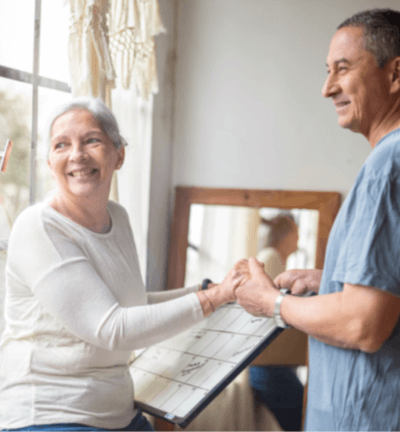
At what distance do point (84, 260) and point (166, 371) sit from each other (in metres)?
0.55

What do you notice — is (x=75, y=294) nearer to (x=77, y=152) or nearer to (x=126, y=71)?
(x=77, y=152)

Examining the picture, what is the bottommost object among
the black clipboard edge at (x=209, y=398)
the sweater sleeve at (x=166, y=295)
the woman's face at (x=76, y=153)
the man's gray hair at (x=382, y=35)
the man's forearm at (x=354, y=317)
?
the black clipboard edge at (x=209, y=398)

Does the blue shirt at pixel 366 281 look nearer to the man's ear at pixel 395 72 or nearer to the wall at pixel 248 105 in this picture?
the man's ear at pixel 395 72

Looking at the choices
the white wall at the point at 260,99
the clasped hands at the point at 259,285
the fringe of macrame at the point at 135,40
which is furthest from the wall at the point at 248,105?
the clasped hands at the point at 259,285

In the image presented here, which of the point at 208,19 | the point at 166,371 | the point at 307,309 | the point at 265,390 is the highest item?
the point at 208,19

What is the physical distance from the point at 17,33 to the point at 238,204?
1.23 metres

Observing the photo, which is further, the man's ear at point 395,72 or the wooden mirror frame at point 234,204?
the wooden mirror frame at point 234,204

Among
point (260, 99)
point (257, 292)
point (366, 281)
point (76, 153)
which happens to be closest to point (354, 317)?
point (366, 281)

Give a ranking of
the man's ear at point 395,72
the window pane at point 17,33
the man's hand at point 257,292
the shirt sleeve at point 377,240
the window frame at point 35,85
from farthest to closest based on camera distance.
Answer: the window frame at point 35,85
the window pane at point 17,33
the man's hand at point 257,292
the man's ear at point 395,72
the shirt sleeve at point 377,240

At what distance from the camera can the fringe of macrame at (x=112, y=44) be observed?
1450 millimetres

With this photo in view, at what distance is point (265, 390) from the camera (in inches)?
82.9

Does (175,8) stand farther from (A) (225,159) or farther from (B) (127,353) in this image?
(B) (127,353)

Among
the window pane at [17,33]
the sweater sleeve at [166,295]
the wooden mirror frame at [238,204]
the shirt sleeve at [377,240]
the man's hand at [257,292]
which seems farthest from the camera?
the wooden mirror frame at [238,204]

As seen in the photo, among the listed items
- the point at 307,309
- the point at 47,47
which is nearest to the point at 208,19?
the point at 47,47
